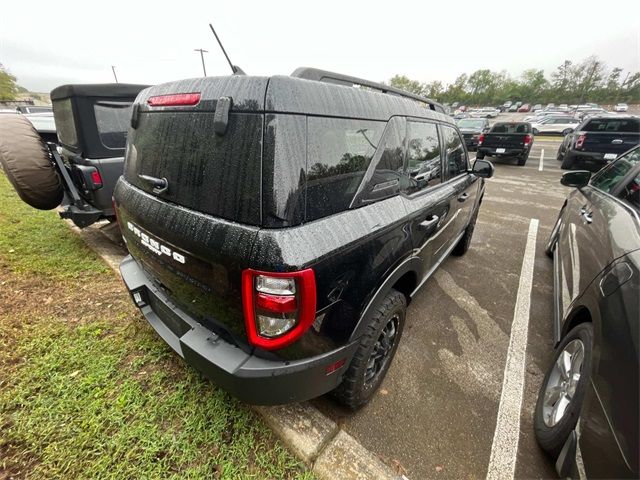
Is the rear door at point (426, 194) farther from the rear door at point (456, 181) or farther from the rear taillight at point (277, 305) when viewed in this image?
the rear taillight at point (277, 305)

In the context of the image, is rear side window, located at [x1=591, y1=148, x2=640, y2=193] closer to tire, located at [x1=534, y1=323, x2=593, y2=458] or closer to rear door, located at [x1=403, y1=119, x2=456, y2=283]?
rear door, located at [x1=403, y1=119, x2=456, y2=283]

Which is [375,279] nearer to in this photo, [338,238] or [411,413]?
[338,238]

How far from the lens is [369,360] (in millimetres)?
1898

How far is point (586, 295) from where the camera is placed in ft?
5.68

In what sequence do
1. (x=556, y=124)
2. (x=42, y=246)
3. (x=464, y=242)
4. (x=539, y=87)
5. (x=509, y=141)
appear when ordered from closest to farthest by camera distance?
(x=42, y=246)
(x=464, y=242)
(x=509, y=141)
(x=556, y=124)
(x=539, y=87)

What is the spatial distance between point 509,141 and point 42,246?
14246mm

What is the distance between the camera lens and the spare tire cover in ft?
10.2

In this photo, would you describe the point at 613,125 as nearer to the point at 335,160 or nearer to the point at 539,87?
the point at 335,160

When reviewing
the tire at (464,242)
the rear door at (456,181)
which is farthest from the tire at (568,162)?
the rear door at (456,181)

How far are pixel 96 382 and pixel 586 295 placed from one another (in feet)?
10.5

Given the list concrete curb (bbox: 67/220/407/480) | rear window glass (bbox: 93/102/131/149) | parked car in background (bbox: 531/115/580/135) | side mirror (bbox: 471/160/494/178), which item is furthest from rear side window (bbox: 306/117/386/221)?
parked car in background (bbox: 531/115/580/135)

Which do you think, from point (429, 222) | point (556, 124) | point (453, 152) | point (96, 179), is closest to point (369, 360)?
point (429, 222)

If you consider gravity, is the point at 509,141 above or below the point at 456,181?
below

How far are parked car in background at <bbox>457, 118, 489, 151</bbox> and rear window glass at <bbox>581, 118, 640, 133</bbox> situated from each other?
13.8 feet
